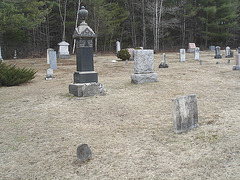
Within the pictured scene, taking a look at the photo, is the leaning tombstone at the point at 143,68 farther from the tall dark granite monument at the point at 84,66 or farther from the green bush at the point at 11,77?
the green bush at the point at 11,77

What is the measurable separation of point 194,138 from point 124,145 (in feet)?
3.87

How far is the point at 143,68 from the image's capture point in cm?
927

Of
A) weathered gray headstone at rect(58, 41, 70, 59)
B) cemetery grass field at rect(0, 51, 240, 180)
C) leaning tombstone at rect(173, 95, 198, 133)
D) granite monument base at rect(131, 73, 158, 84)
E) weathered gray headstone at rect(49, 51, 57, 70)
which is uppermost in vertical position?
weathered gray headstone at rect(58, 41, 70, 59)

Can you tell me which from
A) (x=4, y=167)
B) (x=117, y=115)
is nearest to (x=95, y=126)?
(x=117, y=115)

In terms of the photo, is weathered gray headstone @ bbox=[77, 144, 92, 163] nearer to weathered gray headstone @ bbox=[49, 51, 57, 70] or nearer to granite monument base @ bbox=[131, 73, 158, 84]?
granite monument base @ bbox=[131, 73, 158, 84]

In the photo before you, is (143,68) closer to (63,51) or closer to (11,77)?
(11,77)

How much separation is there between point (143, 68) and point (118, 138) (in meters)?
5.48

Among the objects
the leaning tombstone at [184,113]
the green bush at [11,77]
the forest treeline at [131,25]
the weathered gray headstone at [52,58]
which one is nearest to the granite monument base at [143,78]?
the leaning tombstone at [184,113]

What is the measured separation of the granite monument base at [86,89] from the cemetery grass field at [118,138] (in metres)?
0.30

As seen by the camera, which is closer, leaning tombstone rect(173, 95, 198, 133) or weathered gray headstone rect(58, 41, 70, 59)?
leaning tombstone rect(173, 95, 198, 133)

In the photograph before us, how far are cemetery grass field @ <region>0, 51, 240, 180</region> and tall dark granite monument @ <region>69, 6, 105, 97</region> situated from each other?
1.29 ft

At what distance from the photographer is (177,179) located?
2771mm

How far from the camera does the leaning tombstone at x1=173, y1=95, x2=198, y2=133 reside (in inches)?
161

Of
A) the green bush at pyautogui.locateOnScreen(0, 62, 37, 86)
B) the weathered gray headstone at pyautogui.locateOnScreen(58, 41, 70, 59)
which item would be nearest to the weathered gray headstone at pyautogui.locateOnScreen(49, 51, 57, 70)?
the green bush at pyautogui.locateOnScreen(0, 62, 37, 86)
